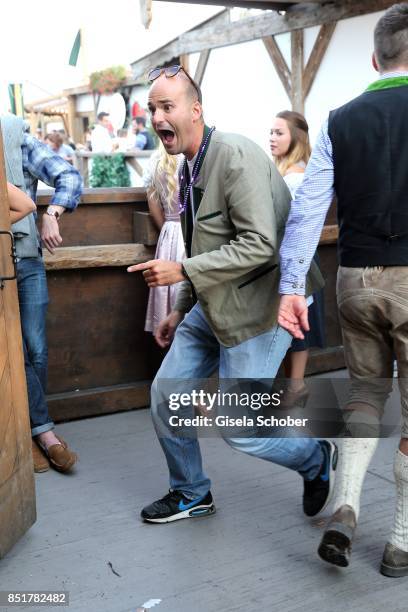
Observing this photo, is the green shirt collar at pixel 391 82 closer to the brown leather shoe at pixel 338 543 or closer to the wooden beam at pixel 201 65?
the brown leather shoe at pixel 338 543

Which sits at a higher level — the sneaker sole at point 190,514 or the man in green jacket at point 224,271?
the man in green jacket at point 224,271

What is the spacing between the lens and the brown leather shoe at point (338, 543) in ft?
8.70

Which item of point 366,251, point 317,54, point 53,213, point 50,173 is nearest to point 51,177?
point 50,173

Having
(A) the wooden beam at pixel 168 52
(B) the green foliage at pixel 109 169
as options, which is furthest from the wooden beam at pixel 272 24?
(B) the green foliage at pixel 109 169

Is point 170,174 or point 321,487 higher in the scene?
point 170,174

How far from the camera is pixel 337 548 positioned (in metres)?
2.65

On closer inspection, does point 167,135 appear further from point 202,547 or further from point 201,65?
point 201,65

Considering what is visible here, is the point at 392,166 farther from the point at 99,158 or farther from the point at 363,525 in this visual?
the point at 99,158

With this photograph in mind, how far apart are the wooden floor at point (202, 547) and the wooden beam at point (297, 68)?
7.92 meters

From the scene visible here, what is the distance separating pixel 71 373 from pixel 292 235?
93.7 inches

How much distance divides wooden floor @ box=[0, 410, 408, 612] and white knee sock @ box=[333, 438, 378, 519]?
11.6 inches

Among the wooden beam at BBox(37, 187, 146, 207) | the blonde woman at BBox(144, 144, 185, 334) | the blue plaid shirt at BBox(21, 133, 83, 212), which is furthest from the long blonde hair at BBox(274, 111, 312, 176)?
the blue plaid shirt at BBox(21, 133, 83, 212)

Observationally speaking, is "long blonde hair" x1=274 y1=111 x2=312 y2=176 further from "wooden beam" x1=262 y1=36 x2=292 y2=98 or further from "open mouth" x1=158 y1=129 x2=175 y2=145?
"wooden beam" x1=262 y1=36 x2=292 y2=98

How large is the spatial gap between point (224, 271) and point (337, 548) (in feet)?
3.38
